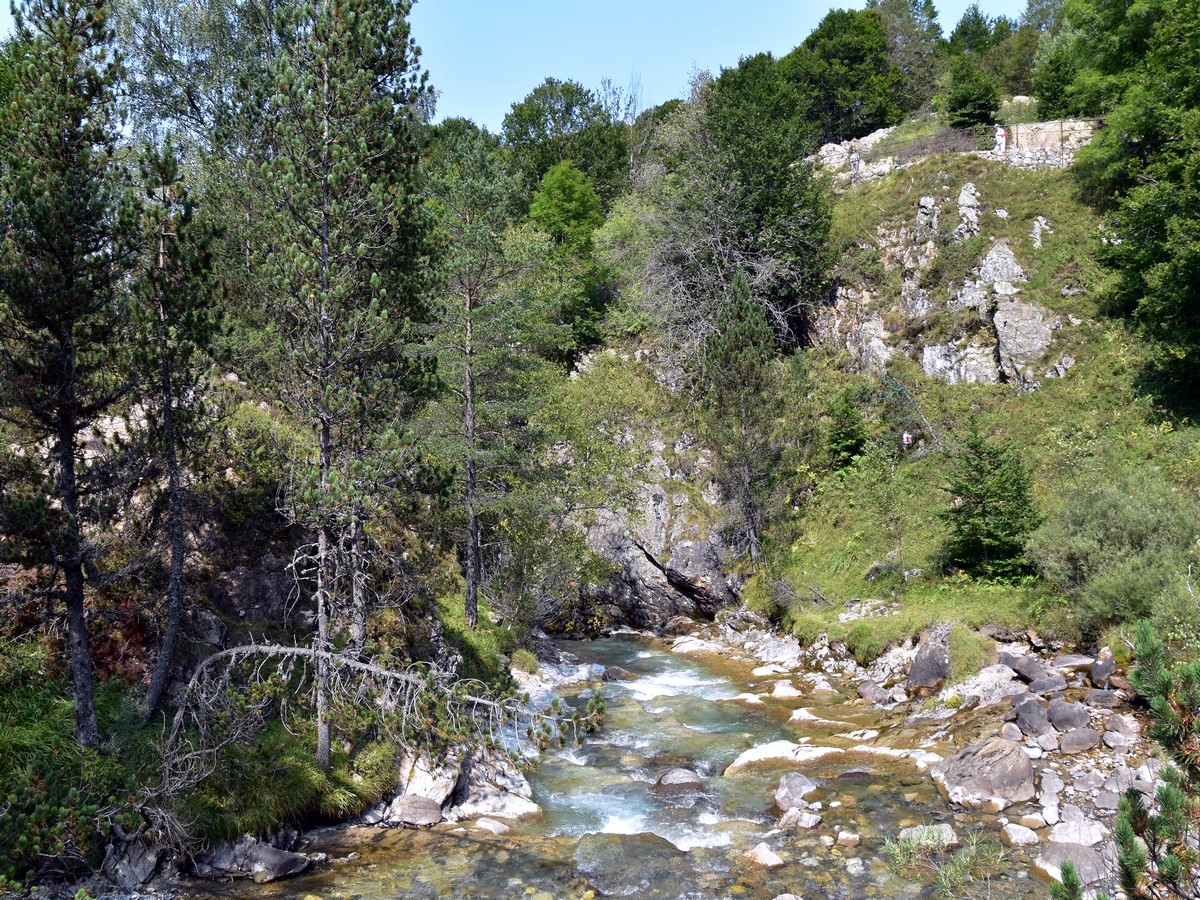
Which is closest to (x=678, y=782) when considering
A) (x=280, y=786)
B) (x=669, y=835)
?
(x=669, y=835)

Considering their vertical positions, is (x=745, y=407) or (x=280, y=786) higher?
(x=745, y=407)

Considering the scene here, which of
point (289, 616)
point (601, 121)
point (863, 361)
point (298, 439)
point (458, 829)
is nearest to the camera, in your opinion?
point (458, 829)

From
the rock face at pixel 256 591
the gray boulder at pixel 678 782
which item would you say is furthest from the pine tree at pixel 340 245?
the gray boulder at pixel 678 782

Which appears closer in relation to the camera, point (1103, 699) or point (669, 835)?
point (669, 835)

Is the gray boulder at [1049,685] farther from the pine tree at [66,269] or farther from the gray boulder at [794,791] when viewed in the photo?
the pine tree at [66,269]

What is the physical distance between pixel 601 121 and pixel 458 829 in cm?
5322

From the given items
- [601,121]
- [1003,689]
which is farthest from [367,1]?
[601,121]

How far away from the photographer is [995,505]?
1938cm

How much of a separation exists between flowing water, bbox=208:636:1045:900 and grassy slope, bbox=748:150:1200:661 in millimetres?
5090

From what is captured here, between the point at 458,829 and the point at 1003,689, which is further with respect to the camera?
the point at 1003,689

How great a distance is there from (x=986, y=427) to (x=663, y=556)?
39.7 ft

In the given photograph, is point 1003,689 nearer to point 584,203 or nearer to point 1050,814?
point 1050,814

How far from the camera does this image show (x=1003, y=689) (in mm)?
15398

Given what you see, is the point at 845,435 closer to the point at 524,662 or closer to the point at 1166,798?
the point at 524,662
